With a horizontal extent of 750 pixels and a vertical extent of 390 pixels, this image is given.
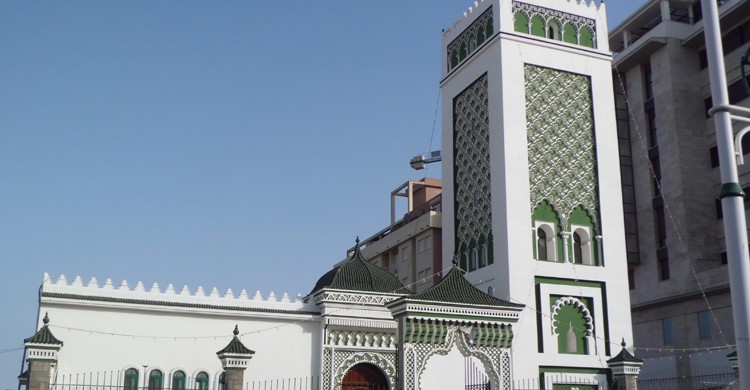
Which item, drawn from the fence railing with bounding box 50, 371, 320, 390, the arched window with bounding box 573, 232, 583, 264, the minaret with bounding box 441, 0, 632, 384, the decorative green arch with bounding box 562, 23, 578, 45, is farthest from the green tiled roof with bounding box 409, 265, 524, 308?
the decorative green arch with bounding box 562, 23, 578, 45

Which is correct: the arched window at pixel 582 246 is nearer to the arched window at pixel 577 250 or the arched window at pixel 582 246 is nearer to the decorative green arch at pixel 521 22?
the arched window at pixel 577 250

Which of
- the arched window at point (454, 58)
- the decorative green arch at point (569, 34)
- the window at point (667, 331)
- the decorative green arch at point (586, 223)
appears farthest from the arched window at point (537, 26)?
the window at point (667, 331)

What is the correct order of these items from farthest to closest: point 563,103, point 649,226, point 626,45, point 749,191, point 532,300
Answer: point 626,45 < point 649,226 < point 749,191 < point 563,103 < point 532,300

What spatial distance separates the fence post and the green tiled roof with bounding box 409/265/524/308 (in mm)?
2528

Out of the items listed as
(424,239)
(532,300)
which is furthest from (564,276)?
(424,239)

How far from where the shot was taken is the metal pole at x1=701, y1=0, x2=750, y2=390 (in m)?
6.23

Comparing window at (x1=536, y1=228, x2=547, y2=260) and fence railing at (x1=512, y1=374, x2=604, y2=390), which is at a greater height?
window at (x1=536, y1=228, x2=547, y2=260)

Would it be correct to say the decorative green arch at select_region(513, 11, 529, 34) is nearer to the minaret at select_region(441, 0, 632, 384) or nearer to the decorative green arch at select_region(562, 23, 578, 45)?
the minaret at select_region(441, 0, 632, 384)

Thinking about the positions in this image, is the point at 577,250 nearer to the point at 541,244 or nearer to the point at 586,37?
the point at 541,244

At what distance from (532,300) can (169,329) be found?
8.34 meters

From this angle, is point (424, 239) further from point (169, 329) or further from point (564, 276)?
point (169, 329)

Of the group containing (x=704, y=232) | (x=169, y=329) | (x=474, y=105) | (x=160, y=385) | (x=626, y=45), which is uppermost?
(x=626, y=45)

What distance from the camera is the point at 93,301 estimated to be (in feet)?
55.1

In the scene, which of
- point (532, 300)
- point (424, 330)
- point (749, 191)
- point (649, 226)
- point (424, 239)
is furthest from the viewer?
point (424, 239)
